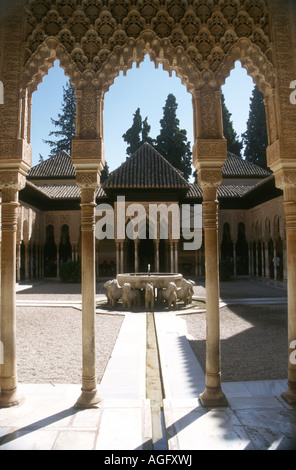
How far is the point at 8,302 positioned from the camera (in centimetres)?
409

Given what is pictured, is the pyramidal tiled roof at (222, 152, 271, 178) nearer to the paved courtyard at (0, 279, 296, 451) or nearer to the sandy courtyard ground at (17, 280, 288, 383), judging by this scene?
the sandy courtyard ground at (17, 280, 288, 383)

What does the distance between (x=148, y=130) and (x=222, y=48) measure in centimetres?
3829

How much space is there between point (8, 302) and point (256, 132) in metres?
37.4

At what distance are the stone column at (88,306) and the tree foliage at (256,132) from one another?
3481 centimetres

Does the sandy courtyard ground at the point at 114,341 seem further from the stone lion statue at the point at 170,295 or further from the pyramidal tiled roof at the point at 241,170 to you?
the pyramidal tiled roof at the point at 241,170

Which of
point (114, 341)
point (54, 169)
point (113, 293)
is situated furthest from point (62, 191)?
point (114, 341)

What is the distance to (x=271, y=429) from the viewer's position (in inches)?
130

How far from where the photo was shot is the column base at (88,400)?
389cm

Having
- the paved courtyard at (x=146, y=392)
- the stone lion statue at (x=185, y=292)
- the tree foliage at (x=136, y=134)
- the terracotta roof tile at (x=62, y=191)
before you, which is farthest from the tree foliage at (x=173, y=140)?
the paved courtyard at (x=146, y=392)

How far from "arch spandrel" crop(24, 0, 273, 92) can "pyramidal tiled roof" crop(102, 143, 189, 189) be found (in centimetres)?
1716

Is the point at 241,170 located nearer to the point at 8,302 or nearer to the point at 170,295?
the point at 170,295

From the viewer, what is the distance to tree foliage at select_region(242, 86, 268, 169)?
36.1 meters

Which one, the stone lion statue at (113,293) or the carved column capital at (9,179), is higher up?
the carved column capital at (9,179)
